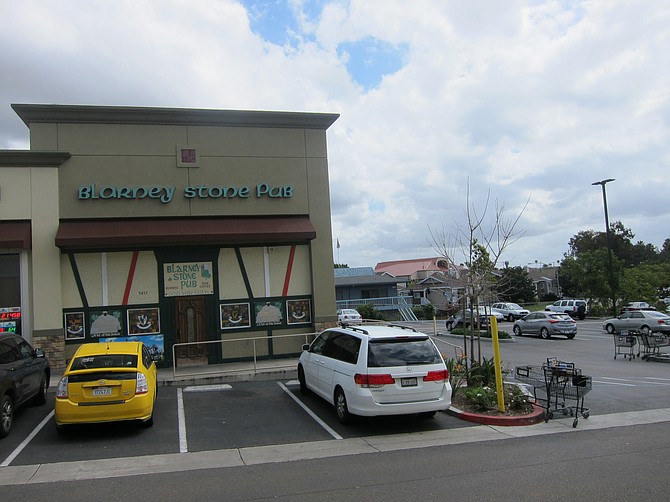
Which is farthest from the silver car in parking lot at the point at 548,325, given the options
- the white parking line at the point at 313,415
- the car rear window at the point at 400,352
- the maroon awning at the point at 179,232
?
the car rear window at the point at 400,352

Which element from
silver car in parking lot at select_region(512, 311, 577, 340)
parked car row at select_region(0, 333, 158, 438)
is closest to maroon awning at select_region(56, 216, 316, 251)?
parked car row at select_region(0, 333, 158, 438)

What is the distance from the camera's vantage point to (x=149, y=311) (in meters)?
16.4

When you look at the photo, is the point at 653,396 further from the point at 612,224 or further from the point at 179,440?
the point at 612,224

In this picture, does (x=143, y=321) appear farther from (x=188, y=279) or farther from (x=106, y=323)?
(x=188, y=279)

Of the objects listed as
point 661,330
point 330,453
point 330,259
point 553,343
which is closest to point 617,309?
point 661,330

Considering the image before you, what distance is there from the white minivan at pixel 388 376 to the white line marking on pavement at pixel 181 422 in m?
2.69

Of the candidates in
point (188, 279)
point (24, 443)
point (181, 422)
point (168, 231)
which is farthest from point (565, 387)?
point (168, 231)

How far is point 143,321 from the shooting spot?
53.5ft

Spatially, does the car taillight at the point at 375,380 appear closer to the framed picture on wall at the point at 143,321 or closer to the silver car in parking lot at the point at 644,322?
the framed picture on wall at the point at 143,321

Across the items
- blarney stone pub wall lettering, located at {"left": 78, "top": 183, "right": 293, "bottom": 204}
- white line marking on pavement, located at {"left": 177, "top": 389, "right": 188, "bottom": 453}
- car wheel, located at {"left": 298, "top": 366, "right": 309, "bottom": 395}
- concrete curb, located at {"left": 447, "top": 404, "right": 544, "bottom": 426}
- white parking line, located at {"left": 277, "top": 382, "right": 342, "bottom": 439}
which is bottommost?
concrete curb, located at {"left": 447, "top": 404, "right": 544, "bottom": 426}

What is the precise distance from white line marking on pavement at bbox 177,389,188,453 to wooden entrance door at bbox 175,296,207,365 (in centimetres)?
342

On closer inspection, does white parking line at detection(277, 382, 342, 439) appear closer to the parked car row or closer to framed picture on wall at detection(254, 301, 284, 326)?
the parked car row

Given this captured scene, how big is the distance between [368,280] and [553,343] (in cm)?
2533

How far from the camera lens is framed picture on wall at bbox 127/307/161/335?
16.2m
